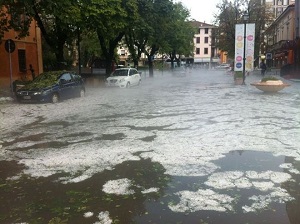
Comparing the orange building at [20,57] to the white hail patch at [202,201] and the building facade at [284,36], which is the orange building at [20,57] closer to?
the white hail patch at [202,201]

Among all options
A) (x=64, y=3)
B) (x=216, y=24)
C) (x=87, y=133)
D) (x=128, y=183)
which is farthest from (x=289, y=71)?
(x=128, y=183)

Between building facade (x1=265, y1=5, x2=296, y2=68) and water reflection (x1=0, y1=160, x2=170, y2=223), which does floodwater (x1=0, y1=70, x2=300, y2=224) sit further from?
building facade (x1=265, y1=5, x2=296, y2=68)

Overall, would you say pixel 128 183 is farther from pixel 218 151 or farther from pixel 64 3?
pixel 64 3

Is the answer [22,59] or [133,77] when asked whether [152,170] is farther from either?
[22,59]

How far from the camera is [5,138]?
27.1 feet

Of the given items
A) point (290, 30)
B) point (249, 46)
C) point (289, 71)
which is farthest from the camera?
point (290, 30)

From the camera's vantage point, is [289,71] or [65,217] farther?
[289,71]

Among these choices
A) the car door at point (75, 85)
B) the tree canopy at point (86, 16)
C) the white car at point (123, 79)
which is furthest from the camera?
the white car at point (123, 79)

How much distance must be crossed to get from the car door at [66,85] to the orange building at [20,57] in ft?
23.4

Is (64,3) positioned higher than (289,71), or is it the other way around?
(64,3)

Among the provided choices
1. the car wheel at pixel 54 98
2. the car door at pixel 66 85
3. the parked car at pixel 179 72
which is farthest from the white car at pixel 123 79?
the parked car at pixel 179 72

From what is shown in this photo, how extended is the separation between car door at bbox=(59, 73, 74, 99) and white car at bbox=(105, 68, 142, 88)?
6.98 metres

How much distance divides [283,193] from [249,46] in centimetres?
2273

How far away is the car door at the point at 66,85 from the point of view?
16391 mm
